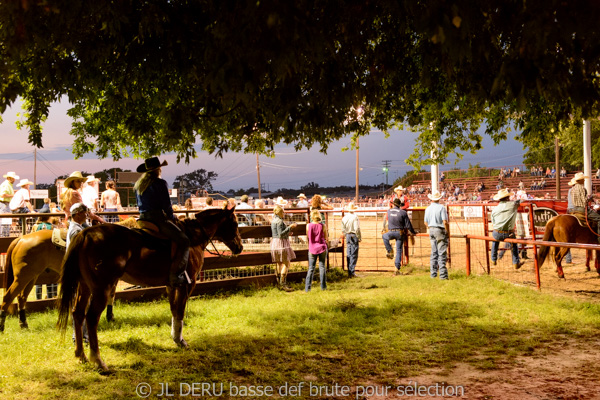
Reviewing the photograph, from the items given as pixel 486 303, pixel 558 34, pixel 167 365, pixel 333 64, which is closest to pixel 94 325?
pixel 167 365

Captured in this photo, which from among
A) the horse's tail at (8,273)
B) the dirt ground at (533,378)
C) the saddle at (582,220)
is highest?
the saddle at (582,220)

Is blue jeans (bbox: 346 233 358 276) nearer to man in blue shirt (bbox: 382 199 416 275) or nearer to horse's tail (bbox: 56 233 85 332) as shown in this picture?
man in blue shirt (bbox: 382 199 416 275)

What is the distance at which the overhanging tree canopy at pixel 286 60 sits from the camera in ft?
10.6

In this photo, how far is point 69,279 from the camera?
5.50 metres

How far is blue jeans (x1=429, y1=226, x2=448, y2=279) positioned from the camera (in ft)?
35.0

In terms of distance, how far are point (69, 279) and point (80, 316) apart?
53 centimetres

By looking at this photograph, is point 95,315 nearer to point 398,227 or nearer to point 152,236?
point 152,236

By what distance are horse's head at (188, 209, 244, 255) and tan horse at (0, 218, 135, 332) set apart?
2.15 metres

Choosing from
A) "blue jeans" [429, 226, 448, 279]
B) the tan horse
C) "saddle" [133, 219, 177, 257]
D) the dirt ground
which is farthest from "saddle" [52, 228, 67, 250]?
"blue jeans" [429, 226, 448, 279]

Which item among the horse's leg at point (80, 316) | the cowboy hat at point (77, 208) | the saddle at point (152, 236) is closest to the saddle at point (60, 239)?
the cowboy hat at point (77, 208)

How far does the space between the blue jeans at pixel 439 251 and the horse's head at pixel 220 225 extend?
5217mm

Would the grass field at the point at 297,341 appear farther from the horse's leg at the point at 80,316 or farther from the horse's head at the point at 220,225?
the horse's head at the point at 220,225

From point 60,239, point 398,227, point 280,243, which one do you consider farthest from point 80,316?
point 398,227

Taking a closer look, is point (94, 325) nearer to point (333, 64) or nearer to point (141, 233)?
point (141, 233)
